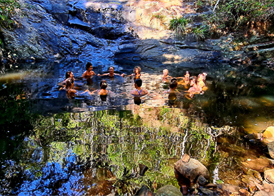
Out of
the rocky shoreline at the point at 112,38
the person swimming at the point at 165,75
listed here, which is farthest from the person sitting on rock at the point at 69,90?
the rocky shoreline at the point at 112,38

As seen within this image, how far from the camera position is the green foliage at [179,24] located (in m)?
14.7

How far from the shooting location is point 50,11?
47.8ft

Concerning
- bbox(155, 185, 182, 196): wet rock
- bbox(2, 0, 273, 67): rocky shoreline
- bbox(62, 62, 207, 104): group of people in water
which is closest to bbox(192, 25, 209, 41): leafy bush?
bbox(2, 0, 273, 67): rocky shoreline

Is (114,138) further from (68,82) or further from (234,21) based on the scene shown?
(234,21)

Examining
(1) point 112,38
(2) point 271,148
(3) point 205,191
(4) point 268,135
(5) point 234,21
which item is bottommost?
(3) point 205,191

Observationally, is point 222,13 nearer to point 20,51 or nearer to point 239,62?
point 239,62

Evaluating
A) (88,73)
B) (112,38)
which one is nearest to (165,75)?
(88,73)

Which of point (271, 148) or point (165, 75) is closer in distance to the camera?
point (271, 148)

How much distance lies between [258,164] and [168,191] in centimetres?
167

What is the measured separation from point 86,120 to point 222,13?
14.8m

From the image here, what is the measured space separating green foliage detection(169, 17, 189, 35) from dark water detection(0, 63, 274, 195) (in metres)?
9.45

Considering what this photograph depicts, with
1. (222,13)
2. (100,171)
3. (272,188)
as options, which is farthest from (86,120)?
(222,13)

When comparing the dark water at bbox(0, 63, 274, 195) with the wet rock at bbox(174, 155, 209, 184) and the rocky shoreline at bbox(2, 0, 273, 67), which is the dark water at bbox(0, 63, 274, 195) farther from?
the rocky shoreline at bbox(2, 0, 273, 67)

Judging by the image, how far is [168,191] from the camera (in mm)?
2422
